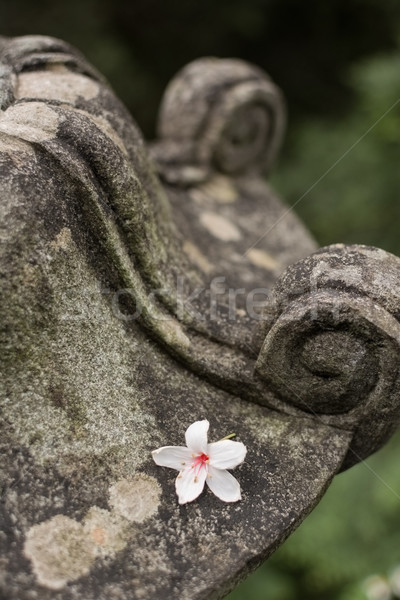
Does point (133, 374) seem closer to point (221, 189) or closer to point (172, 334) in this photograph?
point (172, 334)

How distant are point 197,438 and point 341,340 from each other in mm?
280

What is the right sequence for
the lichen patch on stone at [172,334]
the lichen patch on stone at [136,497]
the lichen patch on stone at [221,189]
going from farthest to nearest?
1. the lichen patch on stone at [221,189]
2. the lichen patch on stone at [172,334]
3. the lichen patch on stone at [136,497]

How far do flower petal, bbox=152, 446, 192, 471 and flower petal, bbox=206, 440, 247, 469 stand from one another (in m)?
0.04

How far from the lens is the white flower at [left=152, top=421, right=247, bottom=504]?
44.8 inches

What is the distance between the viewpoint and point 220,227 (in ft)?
6.10

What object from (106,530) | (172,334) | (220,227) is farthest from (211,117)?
(106,530)

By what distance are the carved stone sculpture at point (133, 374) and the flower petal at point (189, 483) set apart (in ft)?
0.06

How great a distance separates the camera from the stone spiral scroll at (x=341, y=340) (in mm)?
1151

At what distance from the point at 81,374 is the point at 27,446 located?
0.14m

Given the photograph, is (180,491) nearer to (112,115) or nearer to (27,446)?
(27,446)

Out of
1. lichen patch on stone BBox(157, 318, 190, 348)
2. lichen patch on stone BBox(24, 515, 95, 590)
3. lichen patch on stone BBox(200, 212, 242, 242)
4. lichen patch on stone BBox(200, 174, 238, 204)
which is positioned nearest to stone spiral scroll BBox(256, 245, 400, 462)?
lichen patch on stone BBox(157, 318, 190, 348)

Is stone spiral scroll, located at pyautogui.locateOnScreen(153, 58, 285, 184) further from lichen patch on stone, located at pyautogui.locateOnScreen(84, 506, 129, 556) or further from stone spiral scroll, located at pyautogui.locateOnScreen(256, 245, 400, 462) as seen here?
lichen patch on stone, located at pyautogui.locateOnScreen(84, 506, 129, 556)

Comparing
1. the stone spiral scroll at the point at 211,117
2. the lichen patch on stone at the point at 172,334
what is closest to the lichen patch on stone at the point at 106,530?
the lichen patch on stone at the point at 172,334

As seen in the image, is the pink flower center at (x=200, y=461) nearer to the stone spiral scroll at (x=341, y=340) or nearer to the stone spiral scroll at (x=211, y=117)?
the stone spiral scroll at (x=341, y=340)
